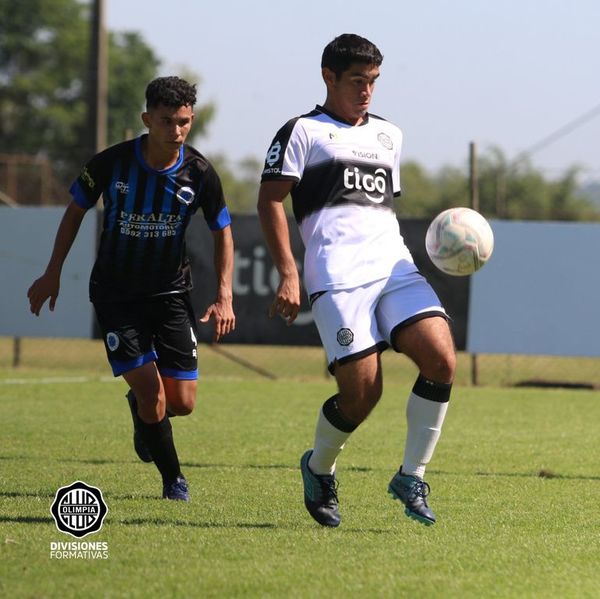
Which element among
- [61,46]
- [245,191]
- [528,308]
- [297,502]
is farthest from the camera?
[61,46]

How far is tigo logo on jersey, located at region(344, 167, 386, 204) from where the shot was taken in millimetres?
6242

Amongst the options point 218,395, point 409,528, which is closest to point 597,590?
point 409,528

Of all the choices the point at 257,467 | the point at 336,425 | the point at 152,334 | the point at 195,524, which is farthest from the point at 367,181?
the point at 257,467

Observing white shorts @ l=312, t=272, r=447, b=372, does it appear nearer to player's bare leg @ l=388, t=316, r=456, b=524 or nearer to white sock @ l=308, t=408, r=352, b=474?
player's bare leg @ l=388, t=316, r=456, b=524

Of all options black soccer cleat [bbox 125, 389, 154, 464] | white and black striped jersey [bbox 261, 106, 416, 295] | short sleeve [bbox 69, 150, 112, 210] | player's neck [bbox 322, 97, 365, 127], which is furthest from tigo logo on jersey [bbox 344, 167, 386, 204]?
black soccer cleat [bbox 125, 389, 154, 464]

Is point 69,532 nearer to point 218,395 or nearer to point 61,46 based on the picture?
point 218,395

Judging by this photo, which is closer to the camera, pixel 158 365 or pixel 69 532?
pixel 69 532

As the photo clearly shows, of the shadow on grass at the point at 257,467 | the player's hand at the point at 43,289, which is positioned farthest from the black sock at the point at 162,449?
the shadow on grass at the point at 257,467

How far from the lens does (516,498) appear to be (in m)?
7.39

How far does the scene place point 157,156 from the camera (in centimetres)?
707

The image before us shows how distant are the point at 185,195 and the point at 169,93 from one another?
584mm

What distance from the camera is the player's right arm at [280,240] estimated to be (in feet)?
19.8

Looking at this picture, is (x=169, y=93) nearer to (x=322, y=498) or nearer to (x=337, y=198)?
(x=337, y=198)

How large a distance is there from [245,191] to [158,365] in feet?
99.1
